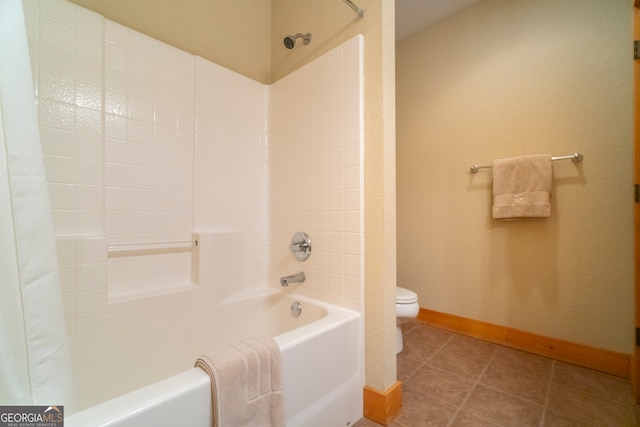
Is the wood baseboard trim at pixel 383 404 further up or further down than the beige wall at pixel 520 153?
further down

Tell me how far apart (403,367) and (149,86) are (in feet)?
6.86

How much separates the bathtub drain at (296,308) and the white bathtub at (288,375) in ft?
0.07

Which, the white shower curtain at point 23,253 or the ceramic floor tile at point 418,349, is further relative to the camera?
the ceramic floor tile at point 418,349

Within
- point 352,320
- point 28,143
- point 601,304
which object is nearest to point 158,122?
point 28,143

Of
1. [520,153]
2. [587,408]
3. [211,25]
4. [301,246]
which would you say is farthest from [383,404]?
[211,25]

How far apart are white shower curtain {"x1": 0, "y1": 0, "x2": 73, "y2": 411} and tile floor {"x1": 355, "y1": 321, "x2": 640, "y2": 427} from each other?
3.59 ft

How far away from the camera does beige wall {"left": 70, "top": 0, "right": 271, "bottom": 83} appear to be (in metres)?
1.21

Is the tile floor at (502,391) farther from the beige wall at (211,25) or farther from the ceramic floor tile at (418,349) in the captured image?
the beige wall at (211,25)

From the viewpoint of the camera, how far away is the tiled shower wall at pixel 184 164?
1031 millimetres

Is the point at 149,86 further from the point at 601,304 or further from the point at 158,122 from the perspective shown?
the point at 601,304
